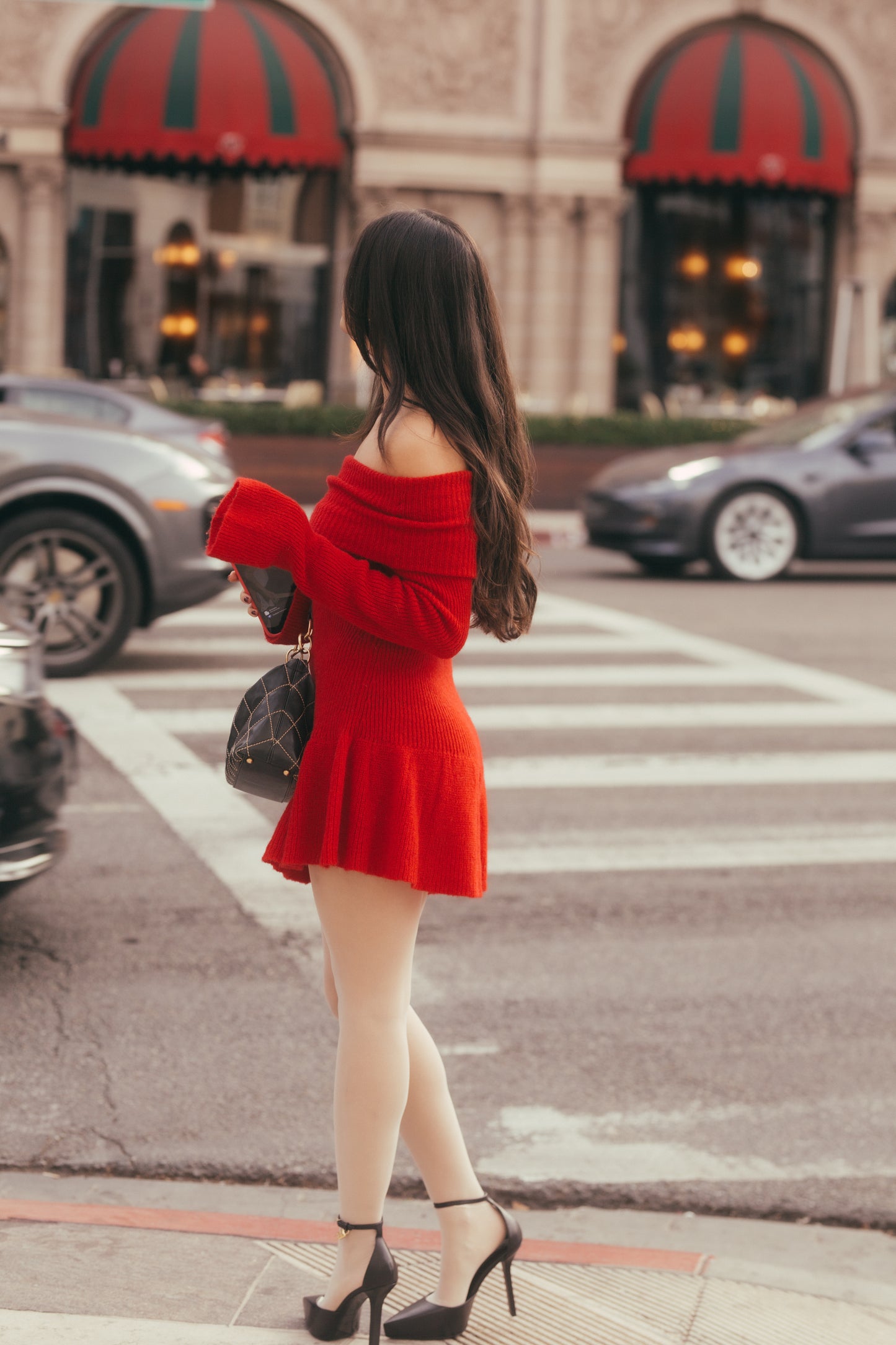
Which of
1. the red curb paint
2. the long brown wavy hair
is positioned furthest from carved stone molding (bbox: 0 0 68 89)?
the long brown wavy hair

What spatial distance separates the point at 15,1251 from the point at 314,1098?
3.73 feet

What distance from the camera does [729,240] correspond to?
26.5m

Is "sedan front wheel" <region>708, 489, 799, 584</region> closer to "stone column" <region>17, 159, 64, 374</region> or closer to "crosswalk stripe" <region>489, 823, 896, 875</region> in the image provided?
"crosswalk stripe" <region>489, 823, 896, 875</region>

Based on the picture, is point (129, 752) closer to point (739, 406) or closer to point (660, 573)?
point (660, 573)

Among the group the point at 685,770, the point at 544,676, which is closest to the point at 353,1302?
the point at 685,770

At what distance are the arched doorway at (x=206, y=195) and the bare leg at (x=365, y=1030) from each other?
20.5m

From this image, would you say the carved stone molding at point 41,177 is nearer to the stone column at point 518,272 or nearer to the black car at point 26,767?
the stone column at point 518,272

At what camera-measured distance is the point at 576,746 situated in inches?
332

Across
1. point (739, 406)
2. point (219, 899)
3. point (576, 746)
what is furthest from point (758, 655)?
point (739, 406)

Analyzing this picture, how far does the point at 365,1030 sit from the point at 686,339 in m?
24.4

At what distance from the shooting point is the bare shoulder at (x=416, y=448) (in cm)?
286

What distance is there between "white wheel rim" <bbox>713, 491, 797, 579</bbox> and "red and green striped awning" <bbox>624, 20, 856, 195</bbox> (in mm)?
9907

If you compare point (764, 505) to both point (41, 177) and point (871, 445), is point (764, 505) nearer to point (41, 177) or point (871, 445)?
point (871, 445)

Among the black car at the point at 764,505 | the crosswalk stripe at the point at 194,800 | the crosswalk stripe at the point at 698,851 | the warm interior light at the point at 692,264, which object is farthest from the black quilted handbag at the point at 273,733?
the warm interior light at the point at 692,264
